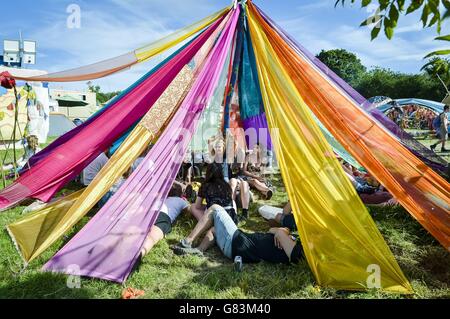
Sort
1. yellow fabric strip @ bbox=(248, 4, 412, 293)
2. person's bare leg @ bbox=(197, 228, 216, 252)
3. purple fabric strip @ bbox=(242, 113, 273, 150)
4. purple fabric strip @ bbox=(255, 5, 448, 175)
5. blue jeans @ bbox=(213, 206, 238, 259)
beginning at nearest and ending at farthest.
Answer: yellow fabric strip @ bbox=(248, 4, 412, 293), blue jeans @ bbox=(213, 206, 238, 259), person's bare leg @ bbox=(197, 228, 216, 252), purple fabric strip @ bbox=(255, 5, 448, 175), purple fabric strip @ bbox=(242, 113, 273, 150)

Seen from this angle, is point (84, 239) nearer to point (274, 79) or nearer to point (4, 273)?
point (4, 273)


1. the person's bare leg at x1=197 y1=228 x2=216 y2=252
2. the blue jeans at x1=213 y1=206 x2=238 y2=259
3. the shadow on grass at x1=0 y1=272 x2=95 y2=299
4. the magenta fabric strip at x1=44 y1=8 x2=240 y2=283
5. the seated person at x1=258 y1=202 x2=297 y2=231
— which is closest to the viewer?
the shadow on grass at x1=0 y1=272 x2=95 y2=299

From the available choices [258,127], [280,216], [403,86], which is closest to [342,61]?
[403,86]

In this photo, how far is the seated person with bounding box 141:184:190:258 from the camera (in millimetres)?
2880

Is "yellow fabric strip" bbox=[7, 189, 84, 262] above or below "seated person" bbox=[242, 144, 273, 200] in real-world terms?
below

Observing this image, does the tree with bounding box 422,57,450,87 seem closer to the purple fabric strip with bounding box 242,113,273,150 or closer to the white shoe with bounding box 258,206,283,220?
the white shoe with bounding box 258,206,283,220

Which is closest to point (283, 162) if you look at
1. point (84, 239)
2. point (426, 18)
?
point (426, 18)

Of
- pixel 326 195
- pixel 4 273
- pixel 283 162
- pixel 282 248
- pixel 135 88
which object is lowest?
pixel 4 273

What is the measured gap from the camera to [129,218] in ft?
8.64

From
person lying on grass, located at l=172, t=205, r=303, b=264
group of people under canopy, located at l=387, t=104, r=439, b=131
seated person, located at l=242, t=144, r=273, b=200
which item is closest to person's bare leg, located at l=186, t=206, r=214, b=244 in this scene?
person lying on grass, located at l=172, t=205, r=303, b=264

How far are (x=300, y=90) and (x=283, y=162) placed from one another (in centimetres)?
89

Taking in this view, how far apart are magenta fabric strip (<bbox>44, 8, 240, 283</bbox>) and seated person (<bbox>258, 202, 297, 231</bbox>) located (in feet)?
4.39
